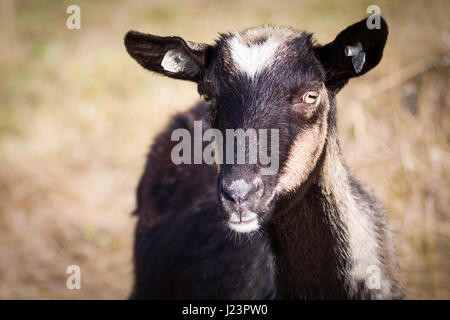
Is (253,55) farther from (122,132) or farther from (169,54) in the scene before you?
(122,132)

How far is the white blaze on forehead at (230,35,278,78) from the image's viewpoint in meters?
3.62

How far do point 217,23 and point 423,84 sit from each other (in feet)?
21.7

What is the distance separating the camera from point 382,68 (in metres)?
10.1

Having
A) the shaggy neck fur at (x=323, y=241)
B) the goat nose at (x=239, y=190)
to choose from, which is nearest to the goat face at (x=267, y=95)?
the goat nose at (x=239, y=190)

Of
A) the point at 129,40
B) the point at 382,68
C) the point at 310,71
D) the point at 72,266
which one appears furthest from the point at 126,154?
the point at 310,71

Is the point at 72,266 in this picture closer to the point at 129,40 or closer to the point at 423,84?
the point at 129,40

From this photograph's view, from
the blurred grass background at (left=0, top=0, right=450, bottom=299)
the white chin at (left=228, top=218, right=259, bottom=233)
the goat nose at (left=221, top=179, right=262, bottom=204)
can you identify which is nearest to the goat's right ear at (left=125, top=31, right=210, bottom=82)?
the goat nose at (left=221, top=179, right=262, bottom=204)

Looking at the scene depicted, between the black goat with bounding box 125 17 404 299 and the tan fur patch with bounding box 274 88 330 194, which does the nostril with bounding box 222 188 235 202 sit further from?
the tan fur patch with bounding box 274 88 330 194

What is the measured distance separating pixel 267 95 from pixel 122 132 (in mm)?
7378

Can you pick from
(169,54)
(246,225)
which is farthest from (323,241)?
(169,54)

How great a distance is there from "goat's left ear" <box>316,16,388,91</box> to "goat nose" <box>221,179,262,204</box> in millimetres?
1178

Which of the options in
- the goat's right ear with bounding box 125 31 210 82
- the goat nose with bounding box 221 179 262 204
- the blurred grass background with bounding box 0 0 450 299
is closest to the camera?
the goat nose with bounding box 221 179 262 204

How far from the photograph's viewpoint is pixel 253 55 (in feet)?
12.0

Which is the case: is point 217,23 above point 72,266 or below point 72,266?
above
